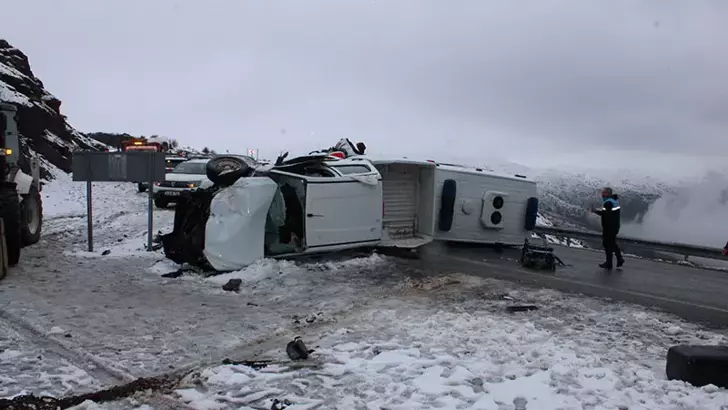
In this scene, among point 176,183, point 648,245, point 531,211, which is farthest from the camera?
point 176,183

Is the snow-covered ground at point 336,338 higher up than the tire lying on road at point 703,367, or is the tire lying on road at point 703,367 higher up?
the tire lying on road at point 703,367

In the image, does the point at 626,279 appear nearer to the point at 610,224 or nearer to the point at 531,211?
the point at 610,224

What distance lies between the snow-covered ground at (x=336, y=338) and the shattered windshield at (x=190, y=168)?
9.00 metres

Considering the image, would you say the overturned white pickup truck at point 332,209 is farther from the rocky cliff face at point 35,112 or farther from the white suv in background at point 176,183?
the rocky cliff face at point 35,112

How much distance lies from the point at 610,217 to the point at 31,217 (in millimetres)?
11669

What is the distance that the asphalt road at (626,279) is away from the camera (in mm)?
8078

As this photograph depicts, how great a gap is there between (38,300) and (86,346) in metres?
2.13

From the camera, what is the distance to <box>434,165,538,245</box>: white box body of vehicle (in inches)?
486

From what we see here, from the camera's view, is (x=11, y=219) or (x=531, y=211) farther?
(x=531, y=211)

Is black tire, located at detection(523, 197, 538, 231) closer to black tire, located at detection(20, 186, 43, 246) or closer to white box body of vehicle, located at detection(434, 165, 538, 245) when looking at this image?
white box body of vehicle, located at detection(434, 165, 538, 245)

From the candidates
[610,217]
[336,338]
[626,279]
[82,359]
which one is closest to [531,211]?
[610,217]

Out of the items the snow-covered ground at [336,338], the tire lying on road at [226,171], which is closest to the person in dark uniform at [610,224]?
the snow-covered ground at [336,338]

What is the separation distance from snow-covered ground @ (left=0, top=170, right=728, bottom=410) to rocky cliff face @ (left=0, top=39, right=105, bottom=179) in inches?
795

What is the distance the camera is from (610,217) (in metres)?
11.6
